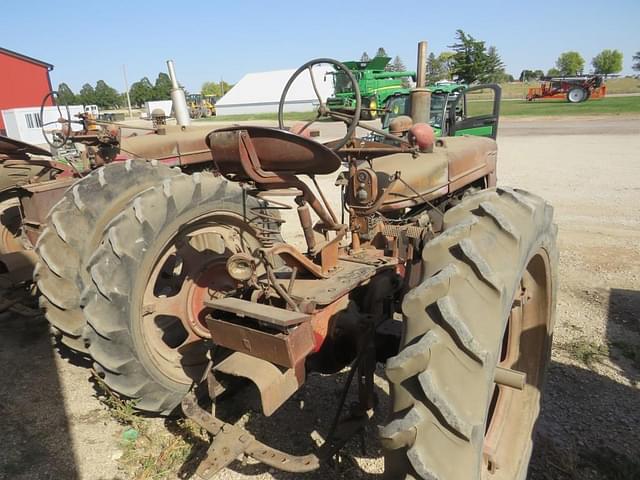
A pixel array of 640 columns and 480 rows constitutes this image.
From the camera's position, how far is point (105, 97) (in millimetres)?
63500

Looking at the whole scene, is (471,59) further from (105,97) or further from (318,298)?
(105,97)

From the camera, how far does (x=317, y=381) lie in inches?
124

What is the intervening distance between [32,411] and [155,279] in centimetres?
139

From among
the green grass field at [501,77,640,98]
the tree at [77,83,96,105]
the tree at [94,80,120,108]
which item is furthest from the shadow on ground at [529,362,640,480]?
the tree at [94,80,120,108]

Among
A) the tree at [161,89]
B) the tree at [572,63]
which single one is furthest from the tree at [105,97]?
the tree at [572,63]

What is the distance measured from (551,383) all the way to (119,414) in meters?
2.80

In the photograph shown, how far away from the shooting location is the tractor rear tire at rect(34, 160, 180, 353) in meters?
→ 3.10

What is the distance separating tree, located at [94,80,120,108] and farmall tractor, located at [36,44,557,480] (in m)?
64.8

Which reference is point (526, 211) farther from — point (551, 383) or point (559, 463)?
point (551, 383)

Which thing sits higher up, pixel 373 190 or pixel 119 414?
pixel 373 190

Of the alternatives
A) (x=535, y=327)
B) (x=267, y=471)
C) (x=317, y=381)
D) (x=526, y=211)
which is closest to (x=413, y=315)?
(x=526, y=211)

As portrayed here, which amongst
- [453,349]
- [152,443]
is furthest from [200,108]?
[453,349]

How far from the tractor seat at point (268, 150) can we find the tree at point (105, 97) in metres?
65.6

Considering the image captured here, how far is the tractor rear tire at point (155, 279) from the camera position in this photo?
241cm
